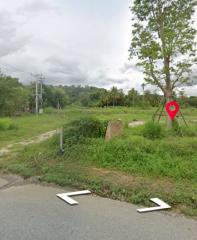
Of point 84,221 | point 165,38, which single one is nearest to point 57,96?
point 165,38

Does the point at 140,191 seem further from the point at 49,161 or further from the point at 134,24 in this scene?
the point at 134,24

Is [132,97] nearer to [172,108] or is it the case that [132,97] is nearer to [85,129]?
[172,108]

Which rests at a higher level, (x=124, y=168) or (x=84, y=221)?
(x=124, y=168)

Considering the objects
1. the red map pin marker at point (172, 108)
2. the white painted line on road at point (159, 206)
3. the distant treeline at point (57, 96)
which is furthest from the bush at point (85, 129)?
the distant treeline at point (57, 96)

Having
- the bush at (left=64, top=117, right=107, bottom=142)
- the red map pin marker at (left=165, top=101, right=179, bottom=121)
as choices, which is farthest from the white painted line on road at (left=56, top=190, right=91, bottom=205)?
the red map pin marker at (left=165, top=101, right=179, bottom=121)

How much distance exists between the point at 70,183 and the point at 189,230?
198cm

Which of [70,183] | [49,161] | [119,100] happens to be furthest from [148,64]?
[119,100]

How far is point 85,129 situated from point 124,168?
229 centimetres

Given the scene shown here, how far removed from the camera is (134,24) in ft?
28.4

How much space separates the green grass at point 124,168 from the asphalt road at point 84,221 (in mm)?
324

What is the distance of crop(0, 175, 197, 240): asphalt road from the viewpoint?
2.27 metres

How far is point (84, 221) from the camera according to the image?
255 cm

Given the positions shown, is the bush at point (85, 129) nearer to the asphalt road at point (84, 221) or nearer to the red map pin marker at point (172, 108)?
the red map pin marker at point (172, 108)

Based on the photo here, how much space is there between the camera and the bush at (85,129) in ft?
19.6
